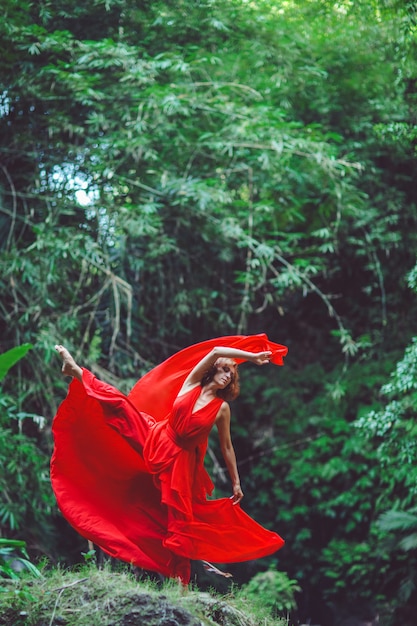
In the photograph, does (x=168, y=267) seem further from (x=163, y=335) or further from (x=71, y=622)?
(x=71, y=622)

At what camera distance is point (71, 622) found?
369 cm

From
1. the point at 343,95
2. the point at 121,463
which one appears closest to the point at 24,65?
the point at 343,95

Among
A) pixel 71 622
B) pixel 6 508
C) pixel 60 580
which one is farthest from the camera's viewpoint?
pixel 6 508

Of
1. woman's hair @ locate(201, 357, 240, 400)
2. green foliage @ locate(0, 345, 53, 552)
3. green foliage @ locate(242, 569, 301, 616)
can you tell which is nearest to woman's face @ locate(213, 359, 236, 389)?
woman's hair @ locate(201, 357, 240, 400)

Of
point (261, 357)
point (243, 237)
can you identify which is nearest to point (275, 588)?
point (243, 237)

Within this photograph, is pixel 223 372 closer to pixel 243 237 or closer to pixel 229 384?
pixel 229 384

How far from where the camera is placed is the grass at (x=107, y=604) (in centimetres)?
364

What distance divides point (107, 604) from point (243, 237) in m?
4.48

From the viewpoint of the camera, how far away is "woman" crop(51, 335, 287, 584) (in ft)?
14.0

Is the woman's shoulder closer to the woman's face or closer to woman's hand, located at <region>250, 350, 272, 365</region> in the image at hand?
the woman's face

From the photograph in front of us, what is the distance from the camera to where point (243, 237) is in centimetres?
754

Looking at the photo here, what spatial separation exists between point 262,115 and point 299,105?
2002 mm

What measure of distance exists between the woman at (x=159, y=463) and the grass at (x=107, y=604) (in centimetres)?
25

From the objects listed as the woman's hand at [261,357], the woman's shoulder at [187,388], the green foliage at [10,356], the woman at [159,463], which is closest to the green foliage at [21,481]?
the woman at [159,463]
